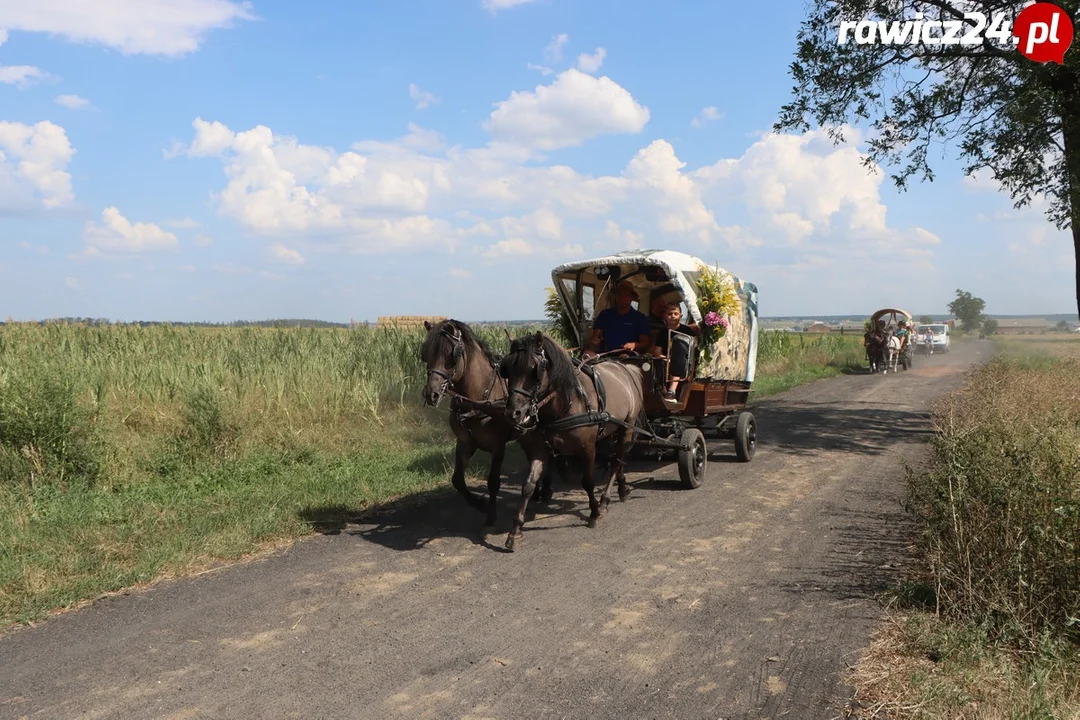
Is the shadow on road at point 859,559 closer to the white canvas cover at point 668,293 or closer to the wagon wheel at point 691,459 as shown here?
the wagon wheel at point 691,459

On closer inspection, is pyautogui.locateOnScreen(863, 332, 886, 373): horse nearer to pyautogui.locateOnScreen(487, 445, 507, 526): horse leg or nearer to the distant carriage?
the distant carriage

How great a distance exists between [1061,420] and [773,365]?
20.5m

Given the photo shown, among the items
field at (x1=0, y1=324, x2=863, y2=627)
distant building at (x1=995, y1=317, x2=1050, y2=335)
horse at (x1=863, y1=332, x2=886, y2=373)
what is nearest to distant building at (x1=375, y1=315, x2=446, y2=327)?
field at (x1=0, y1=324, x2=863, y2=627)

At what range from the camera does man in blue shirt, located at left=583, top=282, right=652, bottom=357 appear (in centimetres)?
945

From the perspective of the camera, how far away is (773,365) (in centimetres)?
2814

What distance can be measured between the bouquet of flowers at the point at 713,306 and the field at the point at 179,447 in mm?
3500

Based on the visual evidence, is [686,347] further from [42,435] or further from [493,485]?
[42,435]

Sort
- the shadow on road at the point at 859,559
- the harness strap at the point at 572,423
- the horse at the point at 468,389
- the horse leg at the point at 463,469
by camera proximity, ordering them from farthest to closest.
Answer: the horse leg at the point at 463,469 < the harness strap at the point at 572,423 < the horse at the point at 468,389 < the shadow on road at the point at 859,559

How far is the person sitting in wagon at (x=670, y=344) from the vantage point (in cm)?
922

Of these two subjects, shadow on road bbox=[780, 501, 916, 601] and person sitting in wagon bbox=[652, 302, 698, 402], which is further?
person sitting in wagon bbox=[652, 302, 698, 402]

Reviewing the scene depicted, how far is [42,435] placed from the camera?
8484 mm

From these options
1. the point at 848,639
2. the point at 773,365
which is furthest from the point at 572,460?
the point at 773,365

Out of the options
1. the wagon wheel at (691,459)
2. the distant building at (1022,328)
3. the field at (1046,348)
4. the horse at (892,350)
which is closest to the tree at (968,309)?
the distant building at (1022,328)

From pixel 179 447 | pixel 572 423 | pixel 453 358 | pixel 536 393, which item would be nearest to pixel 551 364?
pixel 536 393
